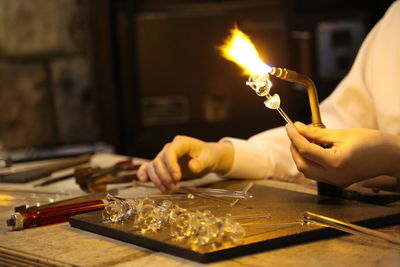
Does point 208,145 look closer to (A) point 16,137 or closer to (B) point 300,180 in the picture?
(B) point 300,180

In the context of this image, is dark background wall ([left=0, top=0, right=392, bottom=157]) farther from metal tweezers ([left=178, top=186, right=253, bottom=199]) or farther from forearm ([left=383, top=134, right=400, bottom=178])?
forearm ([left=383, top=134, right=400, bottom=178])

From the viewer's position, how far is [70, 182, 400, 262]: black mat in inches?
35.9

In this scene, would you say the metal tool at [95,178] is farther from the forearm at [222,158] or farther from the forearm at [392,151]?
the forearm at [392,151]

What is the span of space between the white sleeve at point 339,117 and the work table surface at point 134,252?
55 cm

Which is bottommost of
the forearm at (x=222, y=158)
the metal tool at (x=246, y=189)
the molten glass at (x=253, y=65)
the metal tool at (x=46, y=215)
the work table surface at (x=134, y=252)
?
the work table surface at (x=134, y=252)

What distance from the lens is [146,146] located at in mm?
3506

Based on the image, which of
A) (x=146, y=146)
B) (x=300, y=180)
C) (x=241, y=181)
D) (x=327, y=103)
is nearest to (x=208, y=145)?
(x=241, y=181)

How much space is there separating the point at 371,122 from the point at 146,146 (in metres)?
1.95

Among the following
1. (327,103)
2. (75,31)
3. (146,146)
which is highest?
(75,31)

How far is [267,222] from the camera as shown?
102cm

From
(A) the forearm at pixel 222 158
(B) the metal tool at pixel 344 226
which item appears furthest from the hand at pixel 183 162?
(B) the metal tool at pixel 344 226

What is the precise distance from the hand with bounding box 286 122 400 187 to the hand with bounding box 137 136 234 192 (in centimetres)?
31

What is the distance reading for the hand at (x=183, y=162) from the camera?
1368 mm

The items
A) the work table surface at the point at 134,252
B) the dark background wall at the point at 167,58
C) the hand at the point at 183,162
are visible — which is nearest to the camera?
the work table surface at the point at 134,252
